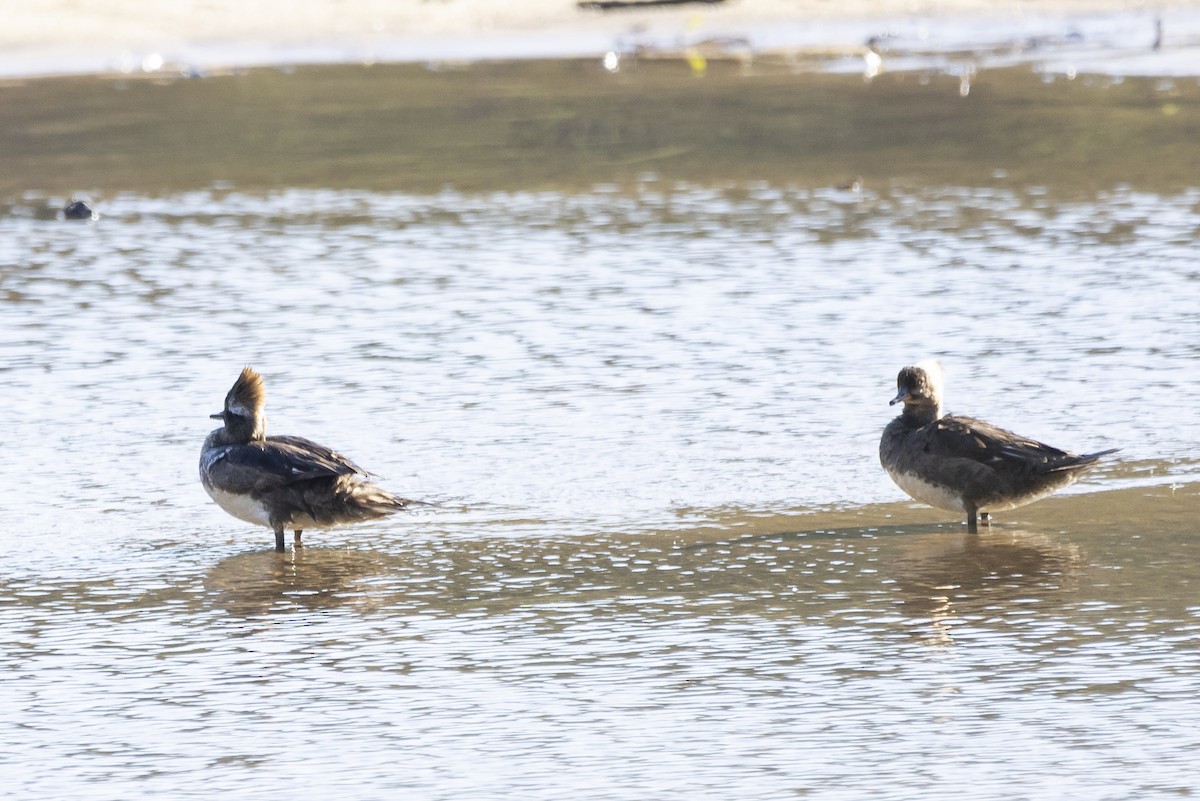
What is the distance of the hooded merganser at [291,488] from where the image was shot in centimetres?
827

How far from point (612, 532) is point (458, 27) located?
29845 mm

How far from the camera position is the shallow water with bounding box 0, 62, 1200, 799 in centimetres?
597

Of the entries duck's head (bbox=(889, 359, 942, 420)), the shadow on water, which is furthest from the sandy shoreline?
the shadow on water

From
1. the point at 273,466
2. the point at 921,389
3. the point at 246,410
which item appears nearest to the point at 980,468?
the point at 921,389

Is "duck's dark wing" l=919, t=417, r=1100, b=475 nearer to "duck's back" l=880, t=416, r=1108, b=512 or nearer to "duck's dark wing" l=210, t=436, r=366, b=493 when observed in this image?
"duck's back" l=880, t=416, r=1108, b=512

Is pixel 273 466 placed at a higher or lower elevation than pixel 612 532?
higher

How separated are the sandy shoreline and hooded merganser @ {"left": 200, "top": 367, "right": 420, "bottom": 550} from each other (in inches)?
1004

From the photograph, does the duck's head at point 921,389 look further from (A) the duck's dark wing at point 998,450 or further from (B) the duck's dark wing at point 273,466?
(B) the duck's dark wing at point 273,466

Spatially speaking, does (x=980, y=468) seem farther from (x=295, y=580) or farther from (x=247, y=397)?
(x=247, y=397)

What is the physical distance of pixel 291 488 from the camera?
8281 millimetres

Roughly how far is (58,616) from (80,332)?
6.11 metres

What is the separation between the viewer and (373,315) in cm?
1378

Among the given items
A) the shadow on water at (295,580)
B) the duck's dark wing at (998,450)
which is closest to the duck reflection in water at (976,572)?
the duck's dark wing at (998,450)

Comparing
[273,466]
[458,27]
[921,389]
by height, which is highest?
[458,27]
